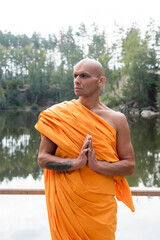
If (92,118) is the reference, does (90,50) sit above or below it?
above

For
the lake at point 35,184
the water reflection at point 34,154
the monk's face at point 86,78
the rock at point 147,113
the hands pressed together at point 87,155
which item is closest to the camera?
the hands pressed together at point 87,155

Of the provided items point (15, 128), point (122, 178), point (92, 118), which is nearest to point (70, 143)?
point (92, 118)

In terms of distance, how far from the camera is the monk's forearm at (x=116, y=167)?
145cm

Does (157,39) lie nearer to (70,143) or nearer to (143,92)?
(143,92)

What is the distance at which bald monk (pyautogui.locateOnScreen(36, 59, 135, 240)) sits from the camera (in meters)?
1.45

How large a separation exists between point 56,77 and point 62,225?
4345 cm

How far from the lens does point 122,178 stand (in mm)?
1591

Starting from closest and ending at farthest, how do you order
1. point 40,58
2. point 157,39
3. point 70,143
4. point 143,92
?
point 70,143
point 143,92
point 157,39
point 40,58

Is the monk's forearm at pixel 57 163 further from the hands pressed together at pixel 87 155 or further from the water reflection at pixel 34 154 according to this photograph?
the water reflection at pixel 34 154

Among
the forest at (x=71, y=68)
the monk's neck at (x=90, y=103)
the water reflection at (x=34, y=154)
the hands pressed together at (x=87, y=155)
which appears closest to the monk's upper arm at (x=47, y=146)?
the hands pressed together at (x=87, y=155)

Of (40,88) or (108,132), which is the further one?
(40,88)

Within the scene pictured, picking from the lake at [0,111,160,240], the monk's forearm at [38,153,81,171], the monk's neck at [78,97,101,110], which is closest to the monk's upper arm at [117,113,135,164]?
the monk's neck at [78,97,101,110]

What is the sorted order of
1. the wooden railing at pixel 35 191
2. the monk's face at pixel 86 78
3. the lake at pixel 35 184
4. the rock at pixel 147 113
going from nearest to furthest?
the monk's face at pixel 86 78
the lake at pixel 35 184
the wooden railing at pixel 35 191
the rock at pixel 147 113

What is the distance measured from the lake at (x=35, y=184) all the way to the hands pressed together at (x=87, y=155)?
0.98 m
